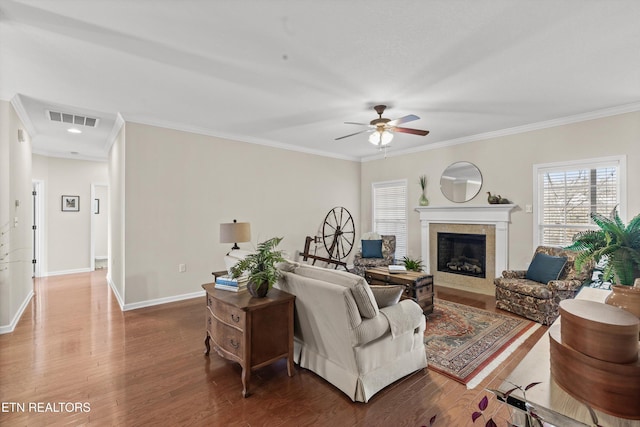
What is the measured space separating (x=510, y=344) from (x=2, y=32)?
212 inches

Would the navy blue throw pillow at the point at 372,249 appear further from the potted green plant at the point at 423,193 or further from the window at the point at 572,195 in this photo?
the window at the point at 572,195

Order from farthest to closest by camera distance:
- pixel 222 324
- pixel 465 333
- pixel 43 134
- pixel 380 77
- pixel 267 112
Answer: pixel 43 134 → pixel 267 112 → pixel 465 333 → pixel 380 77 → pixel 222 324

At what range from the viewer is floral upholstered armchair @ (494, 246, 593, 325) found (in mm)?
3689

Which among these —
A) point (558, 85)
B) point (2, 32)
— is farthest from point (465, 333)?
point (2, 32)

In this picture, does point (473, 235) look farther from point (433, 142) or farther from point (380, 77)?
point (380, 77)

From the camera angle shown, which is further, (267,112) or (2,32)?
(267,112)

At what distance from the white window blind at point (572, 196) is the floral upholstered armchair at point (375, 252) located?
2578 mm

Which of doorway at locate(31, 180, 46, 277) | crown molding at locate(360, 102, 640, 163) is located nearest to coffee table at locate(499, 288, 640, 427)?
crown molding at locate(360, 102, 640, 163)

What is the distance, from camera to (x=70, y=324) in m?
3.79

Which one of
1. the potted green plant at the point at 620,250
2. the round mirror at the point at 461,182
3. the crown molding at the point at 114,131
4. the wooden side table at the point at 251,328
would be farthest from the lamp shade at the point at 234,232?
the round mirror at the point at 461,182

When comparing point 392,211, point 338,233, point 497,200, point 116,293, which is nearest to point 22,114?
point 116,293

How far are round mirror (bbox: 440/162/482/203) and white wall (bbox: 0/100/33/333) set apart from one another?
653 cm

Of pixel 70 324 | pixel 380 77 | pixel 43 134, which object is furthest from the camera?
pixel 43 134

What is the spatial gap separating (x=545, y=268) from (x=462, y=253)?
1639mm
